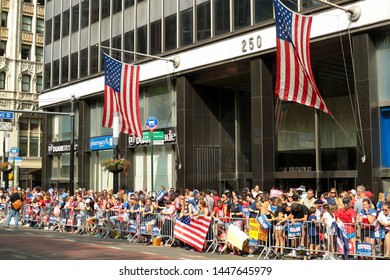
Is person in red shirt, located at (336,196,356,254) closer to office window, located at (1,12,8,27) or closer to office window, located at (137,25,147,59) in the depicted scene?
office window, located at (137,25,147,59)

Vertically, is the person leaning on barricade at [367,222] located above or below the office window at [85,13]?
below

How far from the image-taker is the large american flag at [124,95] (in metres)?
25.8

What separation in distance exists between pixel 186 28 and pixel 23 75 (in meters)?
37.2

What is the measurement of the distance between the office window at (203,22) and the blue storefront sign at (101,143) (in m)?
10.1

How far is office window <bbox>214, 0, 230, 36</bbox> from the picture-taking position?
88.6 ft

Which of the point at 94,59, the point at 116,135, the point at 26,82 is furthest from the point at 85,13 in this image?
the point at 26,82

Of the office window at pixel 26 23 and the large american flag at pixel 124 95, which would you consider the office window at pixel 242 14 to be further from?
the office window at pixel 26 23

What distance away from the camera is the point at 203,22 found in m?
28.4

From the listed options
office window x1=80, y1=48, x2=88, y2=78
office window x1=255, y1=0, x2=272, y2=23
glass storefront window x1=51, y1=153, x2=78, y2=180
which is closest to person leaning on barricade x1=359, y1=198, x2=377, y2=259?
office window x1=255, y1=0, x2=272, y2=23

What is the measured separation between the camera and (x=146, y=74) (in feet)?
106

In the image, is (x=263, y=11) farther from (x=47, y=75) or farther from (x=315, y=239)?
(x=47, y=75)

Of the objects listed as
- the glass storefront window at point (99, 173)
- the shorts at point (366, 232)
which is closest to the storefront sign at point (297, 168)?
the shorts at point (366, 232)

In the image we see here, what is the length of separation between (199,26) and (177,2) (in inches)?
104
